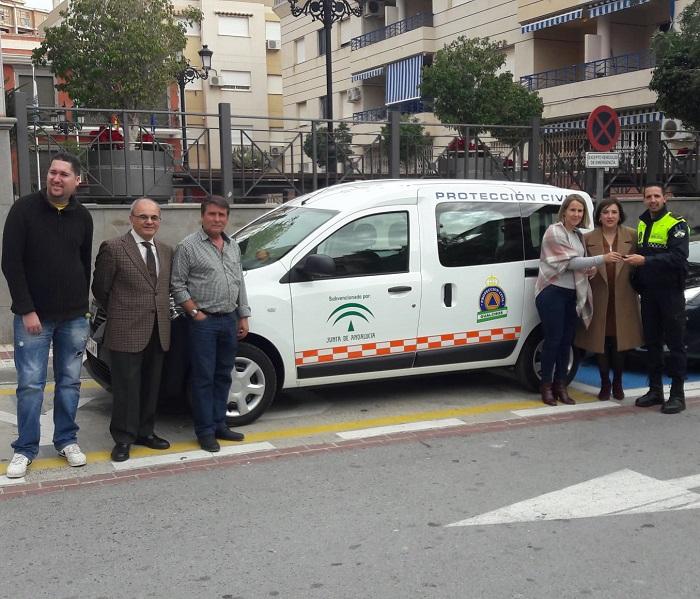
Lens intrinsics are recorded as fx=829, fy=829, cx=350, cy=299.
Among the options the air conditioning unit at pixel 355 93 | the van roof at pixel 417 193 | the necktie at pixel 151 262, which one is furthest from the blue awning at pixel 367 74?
the necktie at pixel 151 262

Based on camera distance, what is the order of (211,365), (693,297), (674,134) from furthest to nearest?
(674,134) → (693,297) → (211,365)

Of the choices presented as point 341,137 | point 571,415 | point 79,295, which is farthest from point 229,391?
point 341,137

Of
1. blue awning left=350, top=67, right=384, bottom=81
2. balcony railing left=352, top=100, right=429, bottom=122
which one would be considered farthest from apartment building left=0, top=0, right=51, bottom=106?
balcony railing left=352, top=100, right=429, bottom=122

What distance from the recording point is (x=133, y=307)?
5219 mm

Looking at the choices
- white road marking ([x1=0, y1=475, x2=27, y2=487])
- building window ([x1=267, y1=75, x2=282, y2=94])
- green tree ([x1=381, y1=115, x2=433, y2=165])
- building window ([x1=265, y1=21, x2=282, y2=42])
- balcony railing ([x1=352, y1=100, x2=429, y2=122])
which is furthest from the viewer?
building window ([x1=267, y1=75, x2=282, y2=94])

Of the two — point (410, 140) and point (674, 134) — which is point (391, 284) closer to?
point (410, 140)

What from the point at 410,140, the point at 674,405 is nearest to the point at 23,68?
the point at 410,140

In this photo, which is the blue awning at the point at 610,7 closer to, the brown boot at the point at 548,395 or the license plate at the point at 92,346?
the brown boot at the point at 548,395

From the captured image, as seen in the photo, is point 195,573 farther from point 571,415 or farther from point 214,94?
point 214,94

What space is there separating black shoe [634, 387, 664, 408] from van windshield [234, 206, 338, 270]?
9.74 ft

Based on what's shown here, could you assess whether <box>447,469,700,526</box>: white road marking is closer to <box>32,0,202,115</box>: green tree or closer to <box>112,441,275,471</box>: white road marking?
<box>112,441,275,471</box>: white road marking

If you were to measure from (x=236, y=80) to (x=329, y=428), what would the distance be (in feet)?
162

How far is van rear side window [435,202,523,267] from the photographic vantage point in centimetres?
667

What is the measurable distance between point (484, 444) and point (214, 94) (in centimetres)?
4951
